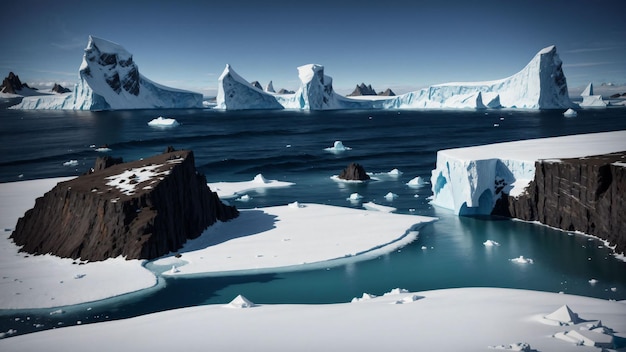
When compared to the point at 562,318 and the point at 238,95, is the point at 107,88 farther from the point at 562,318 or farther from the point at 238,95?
the point at 562,318

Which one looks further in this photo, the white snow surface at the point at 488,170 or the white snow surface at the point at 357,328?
the white snow surface at the point at 488,170

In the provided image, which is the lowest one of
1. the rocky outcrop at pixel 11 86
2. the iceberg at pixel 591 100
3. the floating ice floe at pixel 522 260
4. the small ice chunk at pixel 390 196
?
the floating ice floe at pixel 522 260

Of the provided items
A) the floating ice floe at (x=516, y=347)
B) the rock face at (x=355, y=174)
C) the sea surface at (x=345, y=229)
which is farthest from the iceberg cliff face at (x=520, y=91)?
the floating ice floe at (x=516, y=347)

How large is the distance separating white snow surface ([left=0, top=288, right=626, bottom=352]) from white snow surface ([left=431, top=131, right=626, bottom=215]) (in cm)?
1372

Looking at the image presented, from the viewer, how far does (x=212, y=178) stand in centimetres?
4106

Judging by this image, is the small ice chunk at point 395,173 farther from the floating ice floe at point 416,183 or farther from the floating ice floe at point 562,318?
the floating ice floe at point 562,318

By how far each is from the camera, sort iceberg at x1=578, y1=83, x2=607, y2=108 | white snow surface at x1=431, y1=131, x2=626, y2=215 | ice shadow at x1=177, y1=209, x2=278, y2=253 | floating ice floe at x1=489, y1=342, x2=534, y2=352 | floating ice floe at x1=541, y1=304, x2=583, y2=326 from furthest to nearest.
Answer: iceberg at x1=578, y1=83, x2=607, y2=108 → white snow surface at x1=431, y1=131, x2=626, y2=215 → ice shadow at x1=177, y1=209, x2=278, y2=253 → floating ice floe at x1=541, y1=304, x2=583, y2=326 → floating ice floe at x1=489, y1=342, x2=534, y2=352

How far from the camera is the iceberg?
142m

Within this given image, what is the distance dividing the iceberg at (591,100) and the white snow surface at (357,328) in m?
149

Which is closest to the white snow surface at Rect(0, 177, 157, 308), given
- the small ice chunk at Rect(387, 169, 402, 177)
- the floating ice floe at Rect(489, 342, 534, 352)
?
the floating ice floe at Rect(489, 342, 534, 352)

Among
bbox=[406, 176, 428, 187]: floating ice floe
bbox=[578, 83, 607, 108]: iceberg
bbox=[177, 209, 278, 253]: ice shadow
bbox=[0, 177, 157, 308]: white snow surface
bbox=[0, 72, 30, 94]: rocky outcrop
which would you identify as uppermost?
bbox=[0, 72, 30, 94]: rocky outcrop

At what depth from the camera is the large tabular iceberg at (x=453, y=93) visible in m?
111

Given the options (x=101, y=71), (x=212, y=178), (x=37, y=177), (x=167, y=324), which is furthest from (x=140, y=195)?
(x=101, y=71)

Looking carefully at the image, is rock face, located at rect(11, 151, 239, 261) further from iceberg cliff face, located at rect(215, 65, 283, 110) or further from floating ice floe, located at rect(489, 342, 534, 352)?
iceberg cliff face, located at rect(215, 65, 283, 110)
